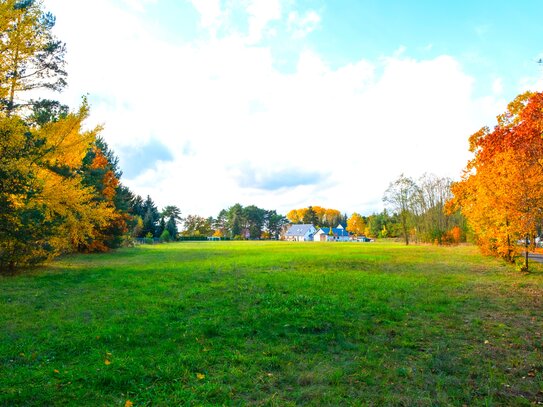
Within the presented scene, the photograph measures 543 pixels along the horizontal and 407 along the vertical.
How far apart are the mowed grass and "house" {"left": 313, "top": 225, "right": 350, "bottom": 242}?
10603 centimetres

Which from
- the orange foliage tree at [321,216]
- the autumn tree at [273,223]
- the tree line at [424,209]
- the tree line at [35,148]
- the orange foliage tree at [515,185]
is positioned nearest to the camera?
the tree line at [35,148]

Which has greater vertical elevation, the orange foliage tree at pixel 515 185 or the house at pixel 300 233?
the orange foliage tree at pixel 515 185

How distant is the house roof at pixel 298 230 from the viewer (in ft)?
401

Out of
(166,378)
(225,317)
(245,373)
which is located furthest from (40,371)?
(225,317)

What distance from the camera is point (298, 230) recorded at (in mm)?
124562

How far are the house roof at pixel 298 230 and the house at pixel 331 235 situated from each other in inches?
151

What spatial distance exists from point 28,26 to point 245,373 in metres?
12.5

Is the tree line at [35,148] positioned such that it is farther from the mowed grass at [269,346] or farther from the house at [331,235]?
the house at [331,235]

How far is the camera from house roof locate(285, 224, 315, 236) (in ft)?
401

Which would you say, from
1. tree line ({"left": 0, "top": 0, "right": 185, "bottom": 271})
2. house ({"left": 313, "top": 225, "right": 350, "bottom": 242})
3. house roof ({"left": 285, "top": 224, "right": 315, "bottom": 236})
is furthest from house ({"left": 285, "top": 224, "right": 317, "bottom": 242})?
tree line ({"left": 0, "top": 0, "right": 185, "bottom": 271})

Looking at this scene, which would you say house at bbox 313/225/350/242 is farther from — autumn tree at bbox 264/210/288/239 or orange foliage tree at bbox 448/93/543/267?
orange foliage tree at bbox 448/93/543/267

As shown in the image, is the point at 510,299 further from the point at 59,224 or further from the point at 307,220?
the point at 307,220

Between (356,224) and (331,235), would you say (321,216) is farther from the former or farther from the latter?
(331,235)

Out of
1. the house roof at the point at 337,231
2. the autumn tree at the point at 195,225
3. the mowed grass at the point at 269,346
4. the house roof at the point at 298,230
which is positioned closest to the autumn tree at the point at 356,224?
the house roof at the point at 337,231
